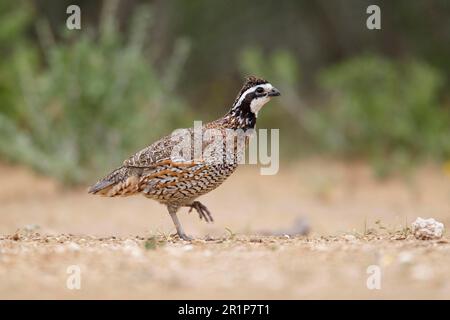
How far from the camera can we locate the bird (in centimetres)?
745

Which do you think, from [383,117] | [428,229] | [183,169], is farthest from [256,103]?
[383,117]

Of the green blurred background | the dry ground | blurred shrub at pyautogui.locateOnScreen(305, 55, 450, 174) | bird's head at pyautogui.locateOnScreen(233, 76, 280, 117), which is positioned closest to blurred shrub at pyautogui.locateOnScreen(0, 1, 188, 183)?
the green blurred background

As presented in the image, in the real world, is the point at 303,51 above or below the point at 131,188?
above

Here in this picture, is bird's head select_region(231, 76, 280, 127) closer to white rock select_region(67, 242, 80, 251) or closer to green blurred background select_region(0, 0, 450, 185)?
white rock select_region(67, 242, 80, 251)

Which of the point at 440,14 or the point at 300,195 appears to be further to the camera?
the point at 440,14

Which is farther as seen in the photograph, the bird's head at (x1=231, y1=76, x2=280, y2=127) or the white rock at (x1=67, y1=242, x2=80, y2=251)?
the bird's head at (x1=231, y1=76, x2=280, y2=127)

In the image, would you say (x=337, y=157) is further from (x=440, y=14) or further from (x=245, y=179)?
(x=440, y=14)

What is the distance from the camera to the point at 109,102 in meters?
13.7

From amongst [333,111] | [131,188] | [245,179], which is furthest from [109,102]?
[131,188]

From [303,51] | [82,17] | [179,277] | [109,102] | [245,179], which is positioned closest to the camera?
[179,277]

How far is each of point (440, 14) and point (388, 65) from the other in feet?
8.38

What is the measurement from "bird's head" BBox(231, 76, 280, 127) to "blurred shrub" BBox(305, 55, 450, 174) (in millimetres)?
6878

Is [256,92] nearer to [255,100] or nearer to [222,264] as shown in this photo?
[255,100]

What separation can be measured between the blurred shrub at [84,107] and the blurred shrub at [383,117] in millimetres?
3693
